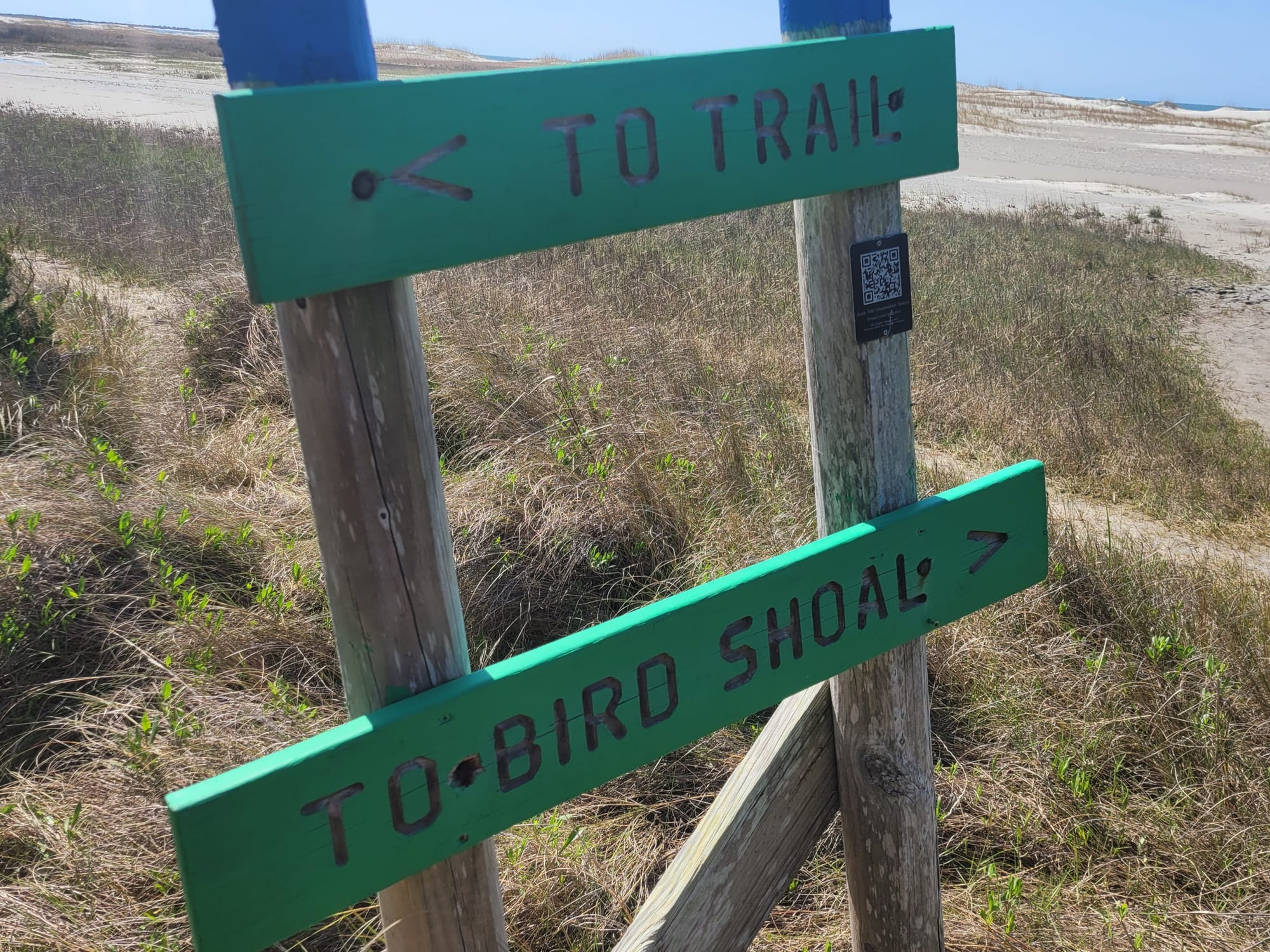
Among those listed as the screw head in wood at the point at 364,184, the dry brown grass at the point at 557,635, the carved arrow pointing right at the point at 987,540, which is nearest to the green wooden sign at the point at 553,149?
the screw head in wood at the point at 364,184

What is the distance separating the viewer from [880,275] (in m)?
1.63

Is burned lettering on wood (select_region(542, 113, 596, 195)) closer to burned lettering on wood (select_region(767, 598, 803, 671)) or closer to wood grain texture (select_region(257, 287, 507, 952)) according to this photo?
wood grain texture (select_region(257, 287, 507, 952))

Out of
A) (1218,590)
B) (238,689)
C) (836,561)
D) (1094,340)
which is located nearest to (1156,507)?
(1218,590)

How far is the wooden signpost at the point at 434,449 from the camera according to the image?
41.1 inches

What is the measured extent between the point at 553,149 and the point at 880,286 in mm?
701

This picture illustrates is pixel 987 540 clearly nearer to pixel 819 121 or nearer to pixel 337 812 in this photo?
pixel 819 121

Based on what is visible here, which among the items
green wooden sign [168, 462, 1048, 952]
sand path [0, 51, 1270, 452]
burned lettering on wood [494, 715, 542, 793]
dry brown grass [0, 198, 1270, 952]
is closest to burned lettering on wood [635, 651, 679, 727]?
green wooden sign [168, 462, 1048, 952]

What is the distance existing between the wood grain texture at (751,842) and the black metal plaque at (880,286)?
636mm

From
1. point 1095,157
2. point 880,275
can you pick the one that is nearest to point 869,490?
point 880,275

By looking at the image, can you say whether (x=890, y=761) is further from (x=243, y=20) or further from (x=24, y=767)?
(x=24, y=767)

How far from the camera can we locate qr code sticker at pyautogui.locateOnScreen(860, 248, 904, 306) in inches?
63.7

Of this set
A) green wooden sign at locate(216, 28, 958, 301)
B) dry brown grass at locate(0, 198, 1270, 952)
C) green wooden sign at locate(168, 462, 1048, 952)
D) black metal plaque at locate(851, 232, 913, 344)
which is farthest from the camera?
dry brown grass at locate(0, 198, 1270, 952)

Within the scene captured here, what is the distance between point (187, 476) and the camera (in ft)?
12.5

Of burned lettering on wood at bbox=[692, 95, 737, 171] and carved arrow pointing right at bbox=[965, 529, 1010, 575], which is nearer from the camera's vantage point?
burned lettering on wood at bbox=[692, 95, 737, 171]
